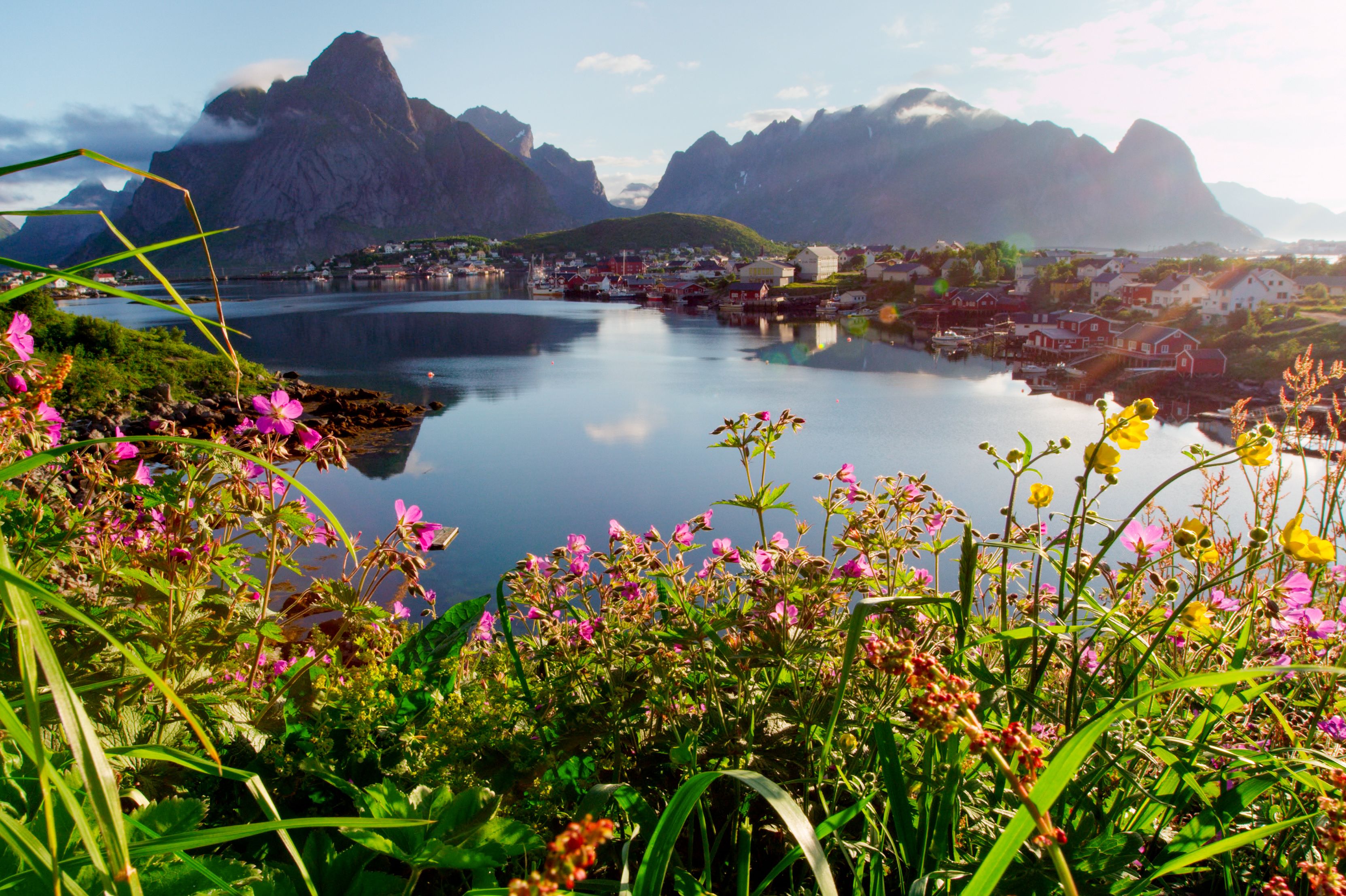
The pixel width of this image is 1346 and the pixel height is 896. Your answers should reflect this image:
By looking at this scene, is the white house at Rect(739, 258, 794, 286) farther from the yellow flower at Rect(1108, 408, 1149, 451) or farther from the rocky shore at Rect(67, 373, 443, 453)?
the yellow flower at Rect(1108, 408, 1149, 451)

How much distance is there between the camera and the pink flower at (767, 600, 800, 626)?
42.5 inches

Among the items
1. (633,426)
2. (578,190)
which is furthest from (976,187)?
(633,426)

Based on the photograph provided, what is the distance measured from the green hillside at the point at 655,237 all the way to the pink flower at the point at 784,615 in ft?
316

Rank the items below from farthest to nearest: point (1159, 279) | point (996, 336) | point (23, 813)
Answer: point (1159, 279) → point (996, 336) → point (23, 813)

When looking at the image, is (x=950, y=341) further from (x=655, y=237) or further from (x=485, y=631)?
(x=655, y=237)

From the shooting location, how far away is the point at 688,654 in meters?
1.25

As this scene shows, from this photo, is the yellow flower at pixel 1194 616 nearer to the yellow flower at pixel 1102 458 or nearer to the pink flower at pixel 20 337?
the yellow flower at pixel 1102 458

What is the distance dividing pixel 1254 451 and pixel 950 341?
33.9m

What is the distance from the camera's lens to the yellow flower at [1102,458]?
0.90 m

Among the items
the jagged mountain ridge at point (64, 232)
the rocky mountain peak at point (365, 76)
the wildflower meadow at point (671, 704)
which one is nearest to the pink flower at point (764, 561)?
the wildflower meadow at point (671, 704)

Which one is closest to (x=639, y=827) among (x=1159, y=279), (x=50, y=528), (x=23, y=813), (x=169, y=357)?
(x=23, y=813)

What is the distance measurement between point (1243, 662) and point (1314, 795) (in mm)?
213

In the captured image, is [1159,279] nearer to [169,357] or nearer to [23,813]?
[169,357]

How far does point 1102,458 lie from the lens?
929 millimetres
